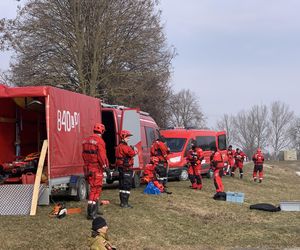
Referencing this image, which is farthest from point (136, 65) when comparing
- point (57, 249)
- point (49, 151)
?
point (57, 249)

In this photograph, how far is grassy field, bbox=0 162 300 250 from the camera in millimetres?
10141

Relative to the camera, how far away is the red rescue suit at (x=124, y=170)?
1323 centimetres

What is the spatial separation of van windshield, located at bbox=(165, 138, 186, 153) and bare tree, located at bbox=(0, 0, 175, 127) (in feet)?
22.2

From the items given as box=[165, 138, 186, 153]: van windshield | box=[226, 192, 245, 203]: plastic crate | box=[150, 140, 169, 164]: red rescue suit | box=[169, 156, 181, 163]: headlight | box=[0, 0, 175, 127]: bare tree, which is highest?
box=[0, 0, 175, 127]: bare tree

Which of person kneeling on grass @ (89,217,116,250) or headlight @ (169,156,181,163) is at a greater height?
headlight @ (169,156,181,163)

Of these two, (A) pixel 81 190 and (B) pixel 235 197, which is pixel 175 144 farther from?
(A) pixel 81 190

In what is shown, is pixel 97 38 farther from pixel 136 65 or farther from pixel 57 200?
pixel 57 200

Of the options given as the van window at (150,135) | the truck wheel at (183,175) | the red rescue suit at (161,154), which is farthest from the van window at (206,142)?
the red rescue suit at (161,154)

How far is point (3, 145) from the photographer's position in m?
14.4

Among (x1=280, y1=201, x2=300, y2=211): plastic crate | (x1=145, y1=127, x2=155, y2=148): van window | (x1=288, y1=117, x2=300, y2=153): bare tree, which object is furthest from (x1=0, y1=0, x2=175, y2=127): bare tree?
(x1=288, y1=117, x2=300, y2=153): bare tree

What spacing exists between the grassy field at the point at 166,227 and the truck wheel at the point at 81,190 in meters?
0.44

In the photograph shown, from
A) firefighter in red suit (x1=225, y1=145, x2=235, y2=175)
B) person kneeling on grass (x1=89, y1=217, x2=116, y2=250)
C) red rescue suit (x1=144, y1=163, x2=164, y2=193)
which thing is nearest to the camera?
person kneeling on grass (x1=89, y1=217, x2=116, y2=250)

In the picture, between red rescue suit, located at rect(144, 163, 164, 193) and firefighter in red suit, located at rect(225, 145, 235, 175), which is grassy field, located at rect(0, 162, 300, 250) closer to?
red rescue suit, located at rect(144, 163, 164, 193)

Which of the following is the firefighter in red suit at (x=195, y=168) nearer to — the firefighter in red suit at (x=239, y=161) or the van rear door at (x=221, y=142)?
the van rear door at (x=221, y=142)
